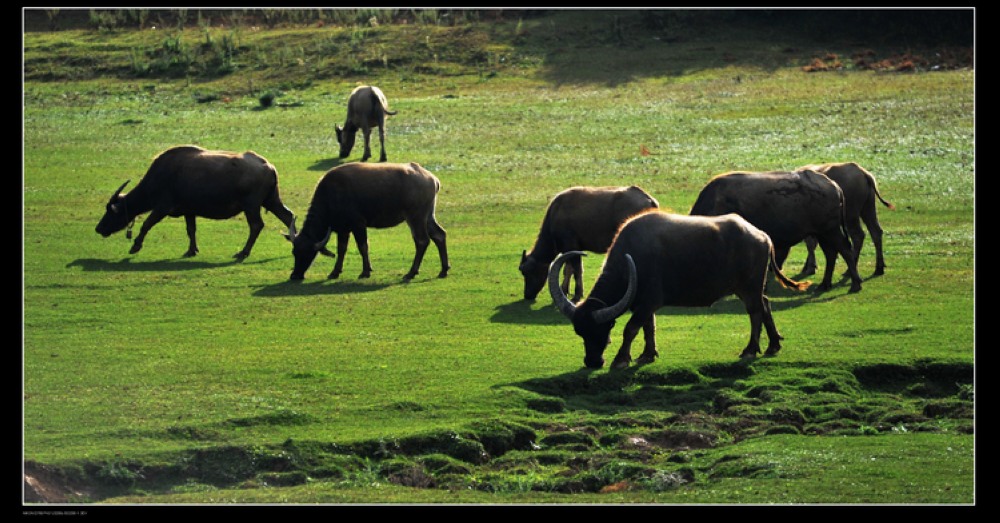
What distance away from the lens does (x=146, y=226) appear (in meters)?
28.0

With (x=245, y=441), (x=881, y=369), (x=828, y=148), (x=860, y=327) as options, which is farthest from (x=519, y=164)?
(x=245, y=441)

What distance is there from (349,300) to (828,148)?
2012 centimetres

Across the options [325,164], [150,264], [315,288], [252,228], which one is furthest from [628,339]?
[325,164]

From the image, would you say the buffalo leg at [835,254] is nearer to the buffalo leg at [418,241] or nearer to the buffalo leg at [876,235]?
the buffalo leg at [876,235]

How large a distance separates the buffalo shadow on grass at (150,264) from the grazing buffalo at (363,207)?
2197mm

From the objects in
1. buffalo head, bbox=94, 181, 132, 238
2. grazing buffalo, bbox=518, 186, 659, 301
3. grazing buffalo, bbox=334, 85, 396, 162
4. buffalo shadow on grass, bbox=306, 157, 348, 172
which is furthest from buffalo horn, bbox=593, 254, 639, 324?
grazing buffalo, bbox=334, 85, 396, 162

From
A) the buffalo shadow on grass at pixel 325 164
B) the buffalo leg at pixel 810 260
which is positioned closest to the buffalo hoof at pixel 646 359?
the buffalo leg at pixel 810 260

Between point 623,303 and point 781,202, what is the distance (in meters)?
6.21

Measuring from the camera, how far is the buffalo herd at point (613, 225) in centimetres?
1808

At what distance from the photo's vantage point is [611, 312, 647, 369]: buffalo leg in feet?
59.3

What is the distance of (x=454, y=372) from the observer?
18.5m

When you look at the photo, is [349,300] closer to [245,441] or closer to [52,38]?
[245,441]

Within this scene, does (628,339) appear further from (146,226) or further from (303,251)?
(146,226)

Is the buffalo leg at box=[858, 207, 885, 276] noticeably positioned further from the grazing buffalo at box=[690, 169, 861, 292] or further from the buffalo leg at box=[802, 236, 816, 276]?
the grazing buffalo at box=[690, 169, 861, 292]
